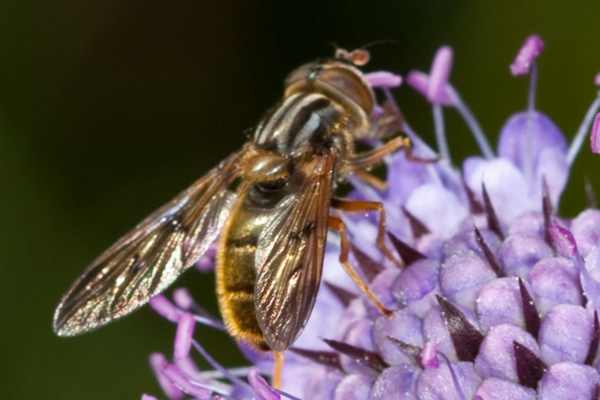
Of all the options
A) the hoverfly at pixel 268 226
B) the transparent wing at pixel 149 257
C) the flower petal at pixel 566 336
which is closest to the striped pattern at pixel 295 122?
the hoverfly at pixel 268 226

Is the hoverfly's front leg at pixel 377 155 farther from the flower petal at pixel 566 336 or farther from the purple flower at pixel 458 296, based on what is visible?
the flower petal at pixel 566 336

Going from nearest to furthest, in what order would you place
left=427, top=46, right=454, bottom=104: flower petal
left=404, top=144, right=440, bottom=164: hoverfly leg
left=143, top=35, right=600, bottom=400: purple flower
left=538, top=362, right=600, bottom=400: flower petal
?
left=538, top=362, right=600, bottom=400: flower petal
left=143, top=35, right=600, bottom=400: purple flower
left=404, top=144, right=440, bottom=164: hoverfly leg
left=427, top=46, right=454, bottom=104: flower petal

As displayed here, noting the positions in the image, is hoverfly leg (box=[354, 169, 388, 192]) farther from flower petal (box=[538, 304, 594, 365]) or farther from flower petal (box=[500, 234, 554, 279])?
flower petal (box=[538, 304, 594, 365])

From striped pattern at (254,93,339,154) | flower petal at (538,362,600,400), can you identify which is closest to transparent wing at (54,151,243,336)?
striped pattern at (254,93,339,154)

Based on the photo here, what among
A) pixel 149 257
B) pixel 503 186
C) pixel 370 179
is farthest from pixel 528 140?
pixel 149 257

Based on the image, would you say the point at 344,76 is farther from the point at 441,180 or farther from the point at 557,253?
the point at 557,253

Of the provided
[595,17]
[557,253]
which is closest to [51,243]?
[595,17]
